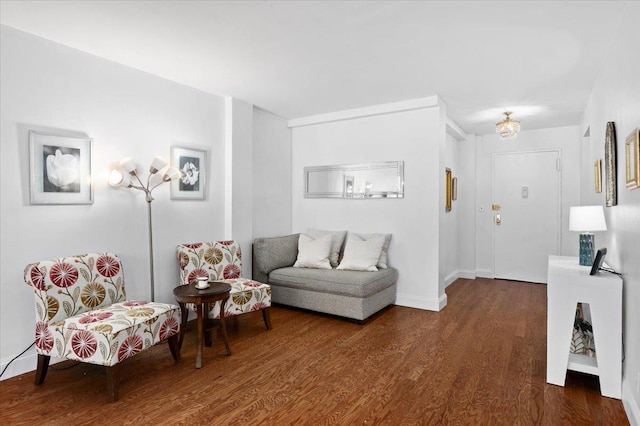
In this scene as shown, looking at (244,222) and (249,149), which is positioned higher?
(249,149)

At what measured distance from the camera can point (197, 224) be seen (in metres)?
4.00

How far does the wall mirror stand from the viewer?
464 centimetres

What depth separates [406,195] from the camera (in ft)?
14.9

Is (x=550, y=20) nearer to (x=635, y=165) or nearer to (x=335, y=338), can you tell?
(x=635, y=165)

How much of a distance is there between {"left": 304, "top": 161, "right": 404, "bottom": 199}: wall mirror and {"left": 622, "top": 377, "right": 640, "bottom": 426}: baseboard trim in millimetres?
2735

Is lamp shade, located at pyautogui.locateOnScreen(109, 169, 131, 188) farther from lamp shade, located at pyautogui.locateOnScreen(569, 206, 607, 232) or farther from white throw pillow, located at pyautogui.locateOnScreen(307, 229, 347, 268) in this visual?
lamp shade, located at pyautogui.locateOnScreen(569, 206, 607, 232)

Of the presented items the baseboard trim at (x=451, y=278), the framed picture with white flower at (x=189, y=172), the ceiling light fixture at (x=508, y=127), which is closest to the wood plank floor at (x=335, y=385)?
the framed picture with white flower at (x=189, y=172)

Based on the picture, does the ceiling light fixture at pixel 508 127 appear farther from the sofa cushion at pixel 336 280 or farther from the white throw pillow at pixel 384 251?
the sofa cushion at pixel 336 280

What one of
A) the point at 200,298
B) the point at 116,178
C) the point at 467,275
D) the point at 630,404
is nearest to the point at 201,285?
the point at 200,298

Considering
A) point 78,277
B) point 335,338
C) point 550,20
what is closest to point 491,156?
point 550,20

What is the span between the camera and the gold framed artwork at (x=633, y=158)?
6.42 ft

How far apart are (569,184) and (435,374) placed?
14.3 feet

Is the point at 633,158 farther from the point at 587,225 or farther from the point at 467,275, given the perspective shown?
the point at 467,275

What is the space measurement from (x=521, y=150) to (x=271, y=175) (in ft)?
12.9
